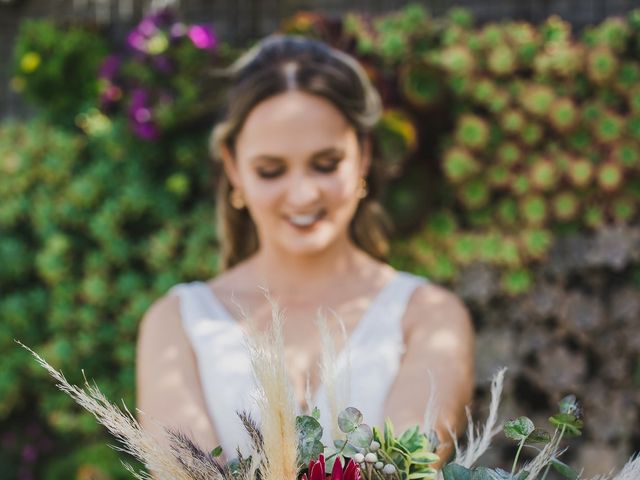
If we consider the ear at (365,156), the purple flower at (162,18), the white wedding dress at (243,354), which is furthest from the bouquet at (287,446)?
the purple flower at (162,18)

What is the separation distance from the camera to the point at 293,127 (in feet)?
6.93

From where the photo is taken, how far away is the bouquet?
2.64 feet

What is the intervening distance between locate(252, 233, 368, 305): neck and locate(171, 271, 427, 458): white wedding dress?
0.14 meters

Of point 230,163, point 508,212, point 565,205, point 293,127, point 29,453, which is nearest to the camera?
point 293,127

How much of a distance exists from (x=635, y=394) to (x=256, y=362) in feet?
8.18

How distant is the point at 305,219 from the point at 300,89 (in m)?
0.35

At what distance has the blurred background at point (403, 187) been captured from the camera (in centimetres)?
290

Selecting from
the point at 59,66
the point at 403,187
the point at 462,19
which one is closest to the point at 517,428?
the point at 403,187

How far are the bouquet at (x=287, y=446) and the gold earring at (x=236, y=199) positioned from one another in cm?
155

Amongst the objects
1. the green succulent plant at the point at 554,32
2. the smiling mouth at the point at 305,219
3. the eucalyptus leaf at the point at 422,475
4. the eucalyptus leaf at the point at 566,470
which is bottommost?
the smiling mouth at the point at 305,219

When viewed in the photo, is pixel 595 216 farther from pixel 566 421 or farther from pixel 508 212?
pixel 566 421

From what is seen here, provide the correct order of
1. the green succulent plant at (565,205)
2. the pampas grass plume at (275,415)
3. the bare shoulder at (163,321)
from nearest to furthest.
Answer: the pampas grass plume at (275,415) < the bare shoulder at (163,321) < the green succulent plant at (565,205)

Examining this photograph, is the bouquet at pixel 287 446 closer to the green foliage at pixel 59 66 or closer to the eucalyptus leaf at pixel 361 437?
the eucalyptus leaf at pixel 361 437

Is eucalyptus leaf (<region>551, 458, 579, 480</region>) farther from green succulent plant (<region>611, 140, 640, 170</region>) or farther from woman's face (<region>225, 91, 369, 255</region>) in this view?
green succulent plant (<region>611, 140, 640, 170</region>)
